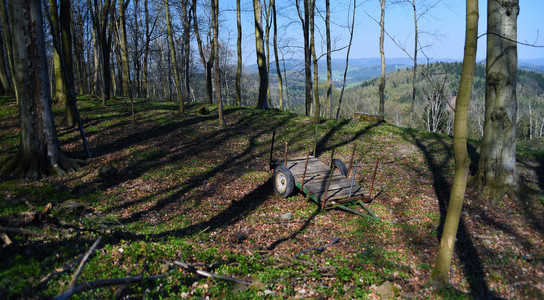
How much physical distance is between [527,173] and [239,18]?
18.6 m

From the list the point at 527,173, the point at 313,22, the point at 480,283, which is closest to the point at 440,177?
the point at 527,173

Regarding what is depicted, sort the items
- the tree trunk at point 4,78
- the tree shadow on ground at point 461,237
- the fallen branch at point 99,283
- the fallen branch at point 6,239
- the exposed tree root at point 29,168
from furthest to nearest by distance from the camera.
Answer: the tree trunk at point 4,78, the exposed tree root at point 29,168, the tree shadow on ground at point 461,237, the fallen branch at point 6,239, the fallen branch at point 99,283

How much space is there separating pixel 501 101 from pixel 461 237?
3621mm

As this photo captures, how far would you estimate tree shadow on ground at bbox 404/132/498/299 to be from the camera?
16.0ft

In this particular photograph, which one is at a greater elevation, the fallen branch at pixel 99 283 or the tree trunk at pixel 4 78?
the tree trunk at pixel 4 78

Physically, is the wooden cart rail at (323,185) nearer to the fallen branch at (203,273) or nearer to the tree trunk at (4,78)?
the fallen branch at (203,273)

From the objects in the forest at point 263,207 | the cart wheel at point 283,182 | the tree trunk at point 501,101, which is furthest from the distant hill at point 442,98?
the cart wheel at point 283,182

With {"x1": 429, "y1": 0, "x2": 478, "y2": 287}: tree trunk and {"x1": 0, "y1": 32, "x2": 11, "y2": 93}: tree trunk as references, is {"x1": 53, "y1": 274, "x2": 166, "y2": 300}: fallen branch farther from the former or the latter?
{"x1": 0, "y1": 32, "x2": 11, "y2": 93}: tree trunk

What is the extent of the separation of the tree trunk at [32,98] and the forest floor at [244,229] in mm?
711

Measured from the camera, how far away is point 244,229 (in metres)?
6.56

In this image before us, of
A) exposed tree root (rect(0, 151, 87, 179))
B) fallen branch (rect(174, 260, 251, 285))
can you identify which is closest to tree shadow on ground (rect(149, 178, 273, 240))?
fallen branch (rect(174, 260, 251, 285))

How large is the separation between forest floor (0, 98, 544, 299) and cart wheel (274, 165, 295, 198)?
0.28 meters

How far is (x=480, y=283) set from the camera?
16.2 ft

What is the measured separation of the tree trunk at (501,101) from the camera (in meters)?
7.15
